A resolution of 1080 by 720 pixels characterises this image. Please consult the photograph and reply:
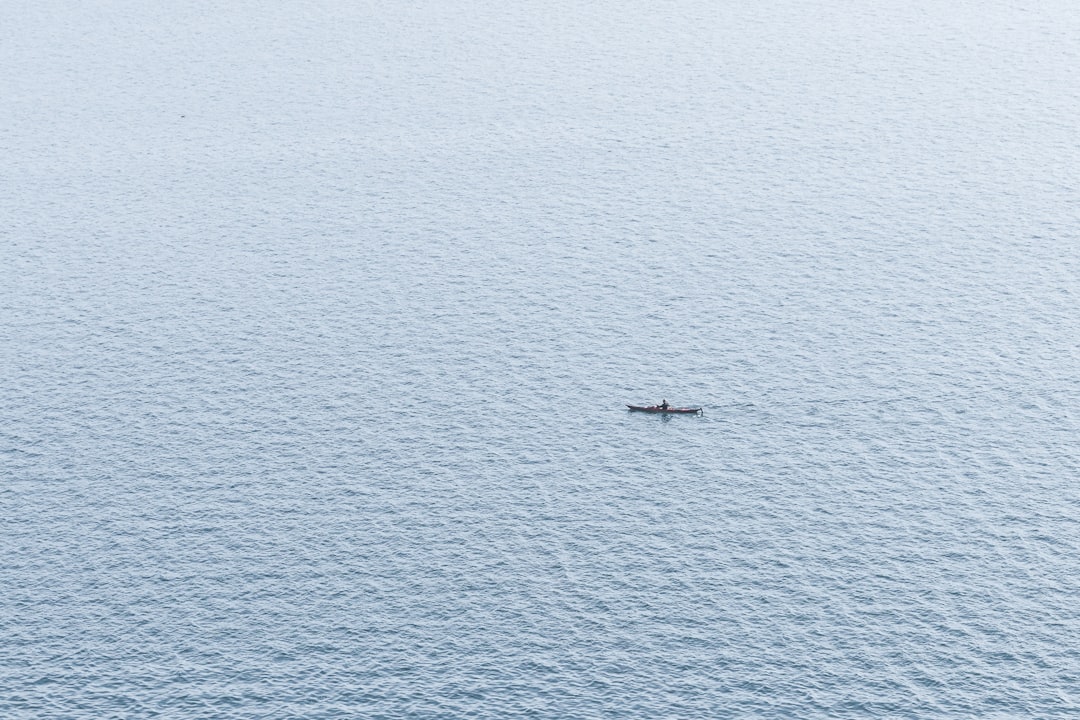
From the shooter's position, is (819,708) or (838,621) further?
(838,621)

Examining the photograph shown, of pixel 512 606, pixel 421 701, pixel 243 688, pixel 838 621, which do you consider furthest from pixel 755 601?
pixel 243 688

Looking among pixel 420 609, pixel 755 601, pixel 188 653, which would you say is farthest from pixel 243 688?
pixel 755 601

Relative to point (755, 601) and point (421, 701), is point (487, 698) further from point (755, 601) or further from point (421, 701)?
point (755, 601)

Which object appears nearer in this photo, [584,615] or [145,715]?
[145,715]

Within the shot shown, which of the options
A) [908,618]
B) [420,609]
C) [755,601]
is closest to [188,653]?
[420,609]

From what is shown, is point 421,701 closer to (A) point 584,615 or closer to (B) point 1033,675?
(A) point 584,615

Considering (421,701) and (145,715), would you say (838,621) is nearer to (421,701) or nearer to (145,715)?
(421,701)

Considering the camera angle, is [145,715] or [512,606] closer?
[145,715]
